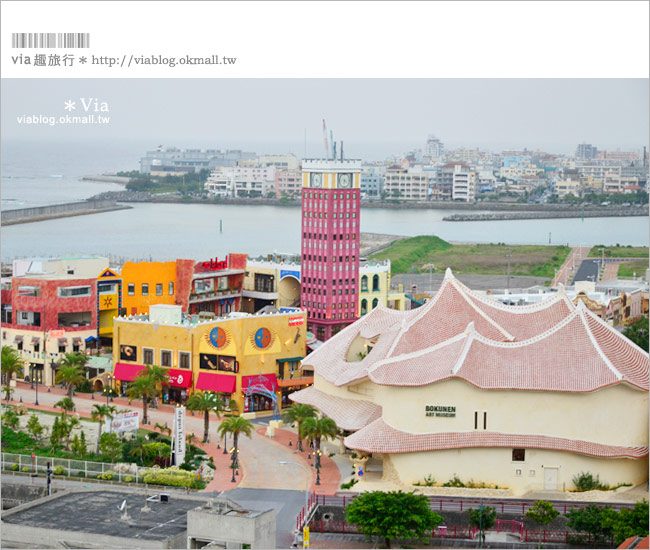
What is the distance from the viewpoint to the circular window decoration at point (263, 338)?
45.8 meters

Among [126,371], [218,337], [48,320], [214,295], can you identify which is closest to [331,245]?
[214,295]

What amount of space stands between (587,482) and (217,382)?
46.8ft

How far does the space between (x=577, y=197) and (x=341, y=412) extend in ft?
425

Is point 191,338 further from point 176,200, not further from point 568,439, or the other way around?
point 176,200

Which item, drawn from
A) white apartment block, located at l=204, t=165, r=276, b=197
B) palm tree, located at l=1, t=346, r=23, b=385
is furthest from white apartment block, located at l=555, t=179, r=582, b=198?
palm tree, located at l=1, t=346, r=23, b=385

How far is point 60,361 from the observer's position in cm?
4888

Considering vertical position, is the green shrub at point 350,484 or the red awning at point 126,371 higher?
the red awning at point 126,371

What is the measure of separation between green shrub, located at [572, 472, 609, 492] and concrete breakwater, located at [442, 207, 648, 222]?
114744mm

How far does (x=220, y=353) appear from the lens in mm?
45406

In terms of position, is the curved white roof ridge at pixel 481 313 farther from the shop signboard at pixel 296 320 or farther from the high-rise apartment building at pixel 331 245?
the high-rise apartment building at pixel 331 245

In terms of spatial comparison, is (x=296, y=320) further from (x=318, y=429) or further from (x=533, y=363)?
(x=533, y=363)

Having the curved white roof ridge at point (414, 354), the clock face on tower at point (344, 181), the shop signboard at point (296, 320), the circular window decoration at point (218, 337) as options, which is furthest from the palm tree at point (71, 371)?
the clock face on tower at point (344, 181)

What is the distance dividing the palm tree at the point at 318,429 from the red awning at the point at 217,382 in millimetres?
7877

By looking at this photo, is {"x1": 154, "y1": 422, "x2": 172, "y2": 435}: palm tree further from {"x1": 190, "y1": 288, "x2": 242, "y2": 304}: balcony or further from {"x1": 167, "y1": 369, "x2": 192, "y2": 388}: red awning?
{"x1": 190, "y1": 288, "x2": 242, "y2": 304}: balcony
